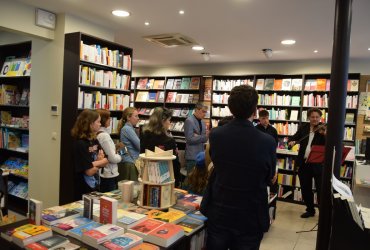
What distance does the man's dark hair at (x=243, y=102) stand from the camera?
65.3 inches

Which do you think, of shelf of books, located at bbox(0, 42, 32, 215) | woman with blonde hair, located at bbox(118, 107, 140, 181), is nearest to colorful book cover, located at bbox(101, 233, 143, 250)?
woman with blonde hair, located at bbox(118, 107, 140, 181)

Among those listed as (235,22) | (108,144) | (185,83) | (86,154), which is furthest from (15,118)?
(185,83)

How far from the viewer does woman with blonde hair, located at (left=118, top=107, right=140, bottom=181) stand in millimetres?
3584

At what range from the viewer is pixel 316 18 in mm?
3572

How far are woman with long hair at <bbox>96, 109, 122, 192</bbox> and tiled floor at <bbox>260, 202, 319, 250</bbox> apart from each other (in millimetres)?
1949

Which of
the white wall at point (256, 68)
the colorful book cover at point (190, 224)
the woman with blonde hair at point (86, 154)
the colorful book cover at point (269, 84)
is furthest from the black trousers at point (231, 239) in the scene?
the white wall at point (256, 68)

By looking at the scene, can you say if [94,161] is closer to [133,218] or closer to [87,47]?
[133,218]

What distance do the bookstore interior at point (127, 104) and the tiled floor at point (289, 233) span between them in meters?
0.19

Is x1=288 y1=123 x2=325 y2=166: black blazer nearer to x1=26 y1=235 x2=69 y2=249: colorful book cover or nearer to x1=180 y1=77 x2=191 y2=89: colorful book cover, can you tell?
x1=180 y1=77 x2=191 y2=89: colorful book cover

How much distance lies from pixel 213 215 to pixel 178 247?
0.30 metres

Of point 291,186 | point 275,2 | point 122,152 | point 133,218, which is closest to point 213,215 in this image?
→ point 133,218

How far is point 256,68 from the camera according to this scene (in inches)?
264

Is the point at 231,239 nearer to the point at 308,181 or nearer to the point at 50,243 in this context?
the point at 50,243

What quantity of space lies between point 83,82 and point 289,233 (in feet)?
11.3
